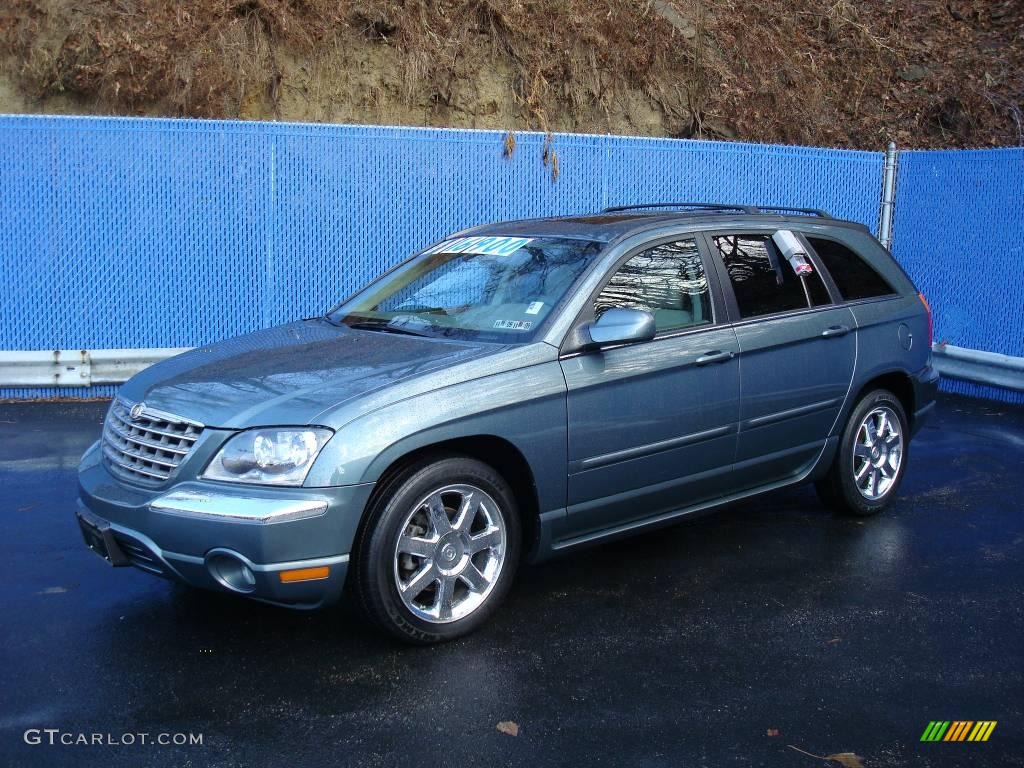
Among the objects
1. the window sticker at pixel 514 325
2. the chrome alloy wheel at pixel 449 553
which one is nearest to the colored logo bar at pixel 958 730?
the chrome alloy wheel at pixel 449 553

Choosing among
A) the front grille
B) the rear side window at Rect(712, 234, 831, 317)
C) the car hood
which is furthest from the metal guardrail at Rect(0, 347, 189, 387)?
the rear side window at Rect(712, 234, 831, 317)

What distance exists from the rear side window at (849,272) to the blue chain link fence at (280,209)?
4.56m

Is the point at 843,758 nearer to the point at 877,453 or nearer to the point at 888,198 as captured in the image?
the point at 877,453

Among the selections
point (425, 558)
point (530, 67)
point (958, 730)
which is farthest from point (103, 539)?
point (530, 67)

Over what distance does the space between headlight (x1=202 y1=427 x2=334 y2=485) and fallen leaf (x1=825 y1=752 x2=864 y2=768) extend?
210 centimetres

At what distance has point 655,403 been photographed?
16.6 ft

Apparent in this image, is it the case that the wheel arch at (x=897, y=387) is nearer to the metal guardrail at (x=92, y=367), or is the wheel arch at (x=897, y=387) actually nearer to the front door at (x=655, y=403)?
the front door at (x=655, y=403)

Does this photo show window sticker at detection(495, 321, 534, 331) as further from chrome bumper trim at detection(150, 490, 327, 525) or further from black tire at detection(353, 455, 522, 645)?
chrome bumper trim at detection(150, 490, 327, 525)

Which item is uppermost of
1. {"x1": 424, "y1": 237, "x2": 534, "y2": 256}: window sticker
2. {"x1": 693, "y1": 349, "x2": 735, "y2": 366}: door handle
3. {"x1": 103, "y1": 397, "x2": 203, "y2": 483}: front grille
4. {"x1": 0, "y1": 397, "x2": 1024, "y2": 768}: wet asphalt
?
{"x1": 424, "y1": 237, "x2": 534, "y2": 256}: window sticker

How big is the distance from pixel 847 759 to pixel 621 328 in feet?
6.49

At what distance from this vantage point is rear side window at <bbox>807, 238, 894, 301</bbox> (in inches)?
243

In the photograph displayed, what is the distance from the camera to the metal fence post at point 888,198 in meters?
11.9

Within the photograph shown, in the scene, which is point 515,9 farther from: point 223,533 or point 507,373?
point 223,533

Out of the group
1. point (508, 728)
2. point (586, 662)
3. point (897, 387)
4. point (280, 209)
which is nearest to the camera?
point (508, 728)
